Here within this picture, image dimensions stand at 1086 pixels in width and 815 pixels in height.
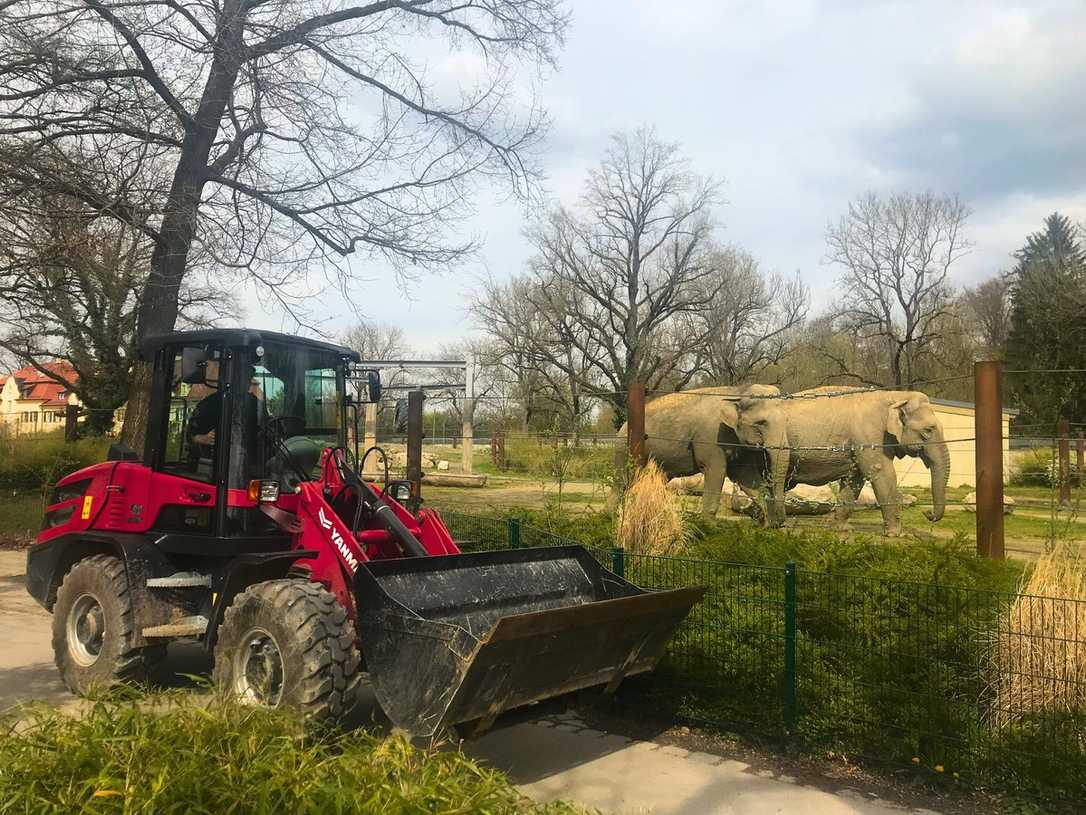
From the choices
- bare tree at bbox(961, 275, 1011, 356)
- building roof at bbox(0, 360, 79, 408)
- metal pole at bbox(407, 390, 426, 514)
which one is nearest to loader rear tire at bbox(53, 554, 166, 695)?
metal pole at bbox(407, 390, 426, 514)

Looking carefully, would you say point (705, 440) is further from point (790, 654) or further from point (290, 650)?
point (290, 650)

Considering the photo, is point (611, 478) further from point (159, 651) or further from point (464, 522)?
point (159, 651)

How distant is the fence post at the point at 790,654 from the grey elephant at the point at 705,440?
8.23 metres

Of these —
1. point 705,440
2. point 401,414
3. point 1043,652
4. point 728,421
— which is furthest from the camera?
point 705,440

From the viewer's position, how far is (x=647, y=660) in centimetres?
587

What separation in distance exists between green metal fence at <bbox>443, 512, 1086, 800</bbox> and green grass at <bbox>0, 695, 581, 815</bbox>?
2803 millimetres

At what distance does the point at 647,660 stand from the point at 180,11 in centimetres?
940

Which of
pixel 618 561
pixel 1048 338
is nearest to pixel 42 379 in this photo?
pixel 618 561

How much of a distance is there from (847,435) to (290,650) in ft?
39.1

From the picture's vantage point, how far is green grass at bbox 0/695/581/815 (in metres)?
3.04

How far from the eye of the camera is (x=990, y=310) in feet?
168

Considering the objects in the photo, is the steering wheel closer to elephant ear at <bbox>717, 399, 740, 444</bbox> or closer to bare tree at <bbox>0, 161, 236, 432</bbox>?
bare tree at <bbox>0, 161, 236, 432</bbox>

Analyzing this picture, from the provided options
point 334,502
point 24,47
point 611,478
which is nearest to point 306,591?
point 334,502

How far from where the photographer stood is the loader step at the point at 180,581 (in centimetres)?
648
